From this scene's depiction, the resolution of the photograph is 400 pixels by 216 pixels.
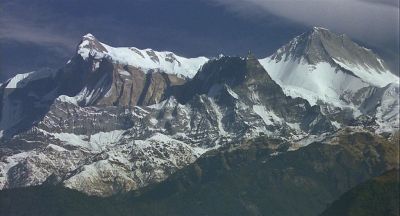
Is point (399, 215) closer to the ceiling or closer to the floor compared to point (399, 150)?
closer to the floor
